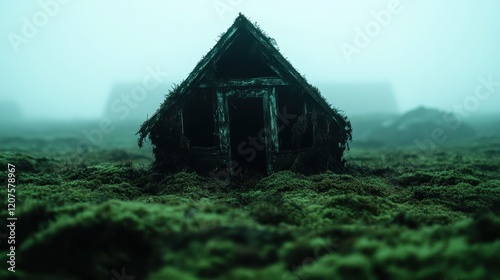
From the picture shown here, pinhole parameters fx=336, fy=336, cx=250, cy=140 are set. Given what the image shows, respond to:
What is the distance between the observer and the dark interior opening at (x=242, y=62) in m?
11.5

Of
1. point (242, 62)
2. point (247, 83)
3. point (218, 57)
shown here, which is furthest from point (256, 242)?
point (242, 62)

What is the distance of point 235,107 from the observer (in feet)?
36.7

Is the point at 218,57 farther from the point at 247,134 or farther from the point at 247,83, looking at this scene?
the point at 247,134

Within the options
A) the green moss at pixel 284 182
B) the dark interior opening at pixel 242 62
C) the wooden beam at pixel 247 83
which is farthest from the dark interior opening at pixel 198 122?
the green moss at pixel 284 182

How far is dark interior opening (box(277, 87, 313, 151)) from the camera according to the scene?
11516mm

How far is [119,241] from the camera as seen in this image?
448 centimetres

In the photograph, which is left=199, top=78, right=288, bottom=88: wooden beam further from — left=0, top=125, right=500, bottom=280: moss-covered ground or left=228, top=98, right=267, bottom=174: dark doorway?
left=0, top=125, right=500, bottom=280: moss-covered ground

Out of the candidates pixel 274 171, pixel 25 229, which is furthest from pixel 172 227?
pixel 274 171

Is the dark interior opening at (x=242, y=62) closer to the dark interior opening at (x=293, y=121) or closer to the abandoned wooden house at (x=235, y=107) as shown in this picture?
the abandoned wooden house at (x=235, y=107)

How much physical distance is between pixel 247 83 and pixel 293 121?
2552mm

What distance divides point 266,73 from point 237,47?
4.47ft

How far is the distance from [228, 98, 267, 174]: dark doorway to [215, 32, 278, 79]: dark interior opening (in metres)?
1.38

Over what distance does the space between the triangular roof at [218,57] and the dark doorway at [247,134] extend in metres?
2.57

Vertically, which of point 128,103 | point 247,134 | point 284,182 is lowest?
point 284,182
